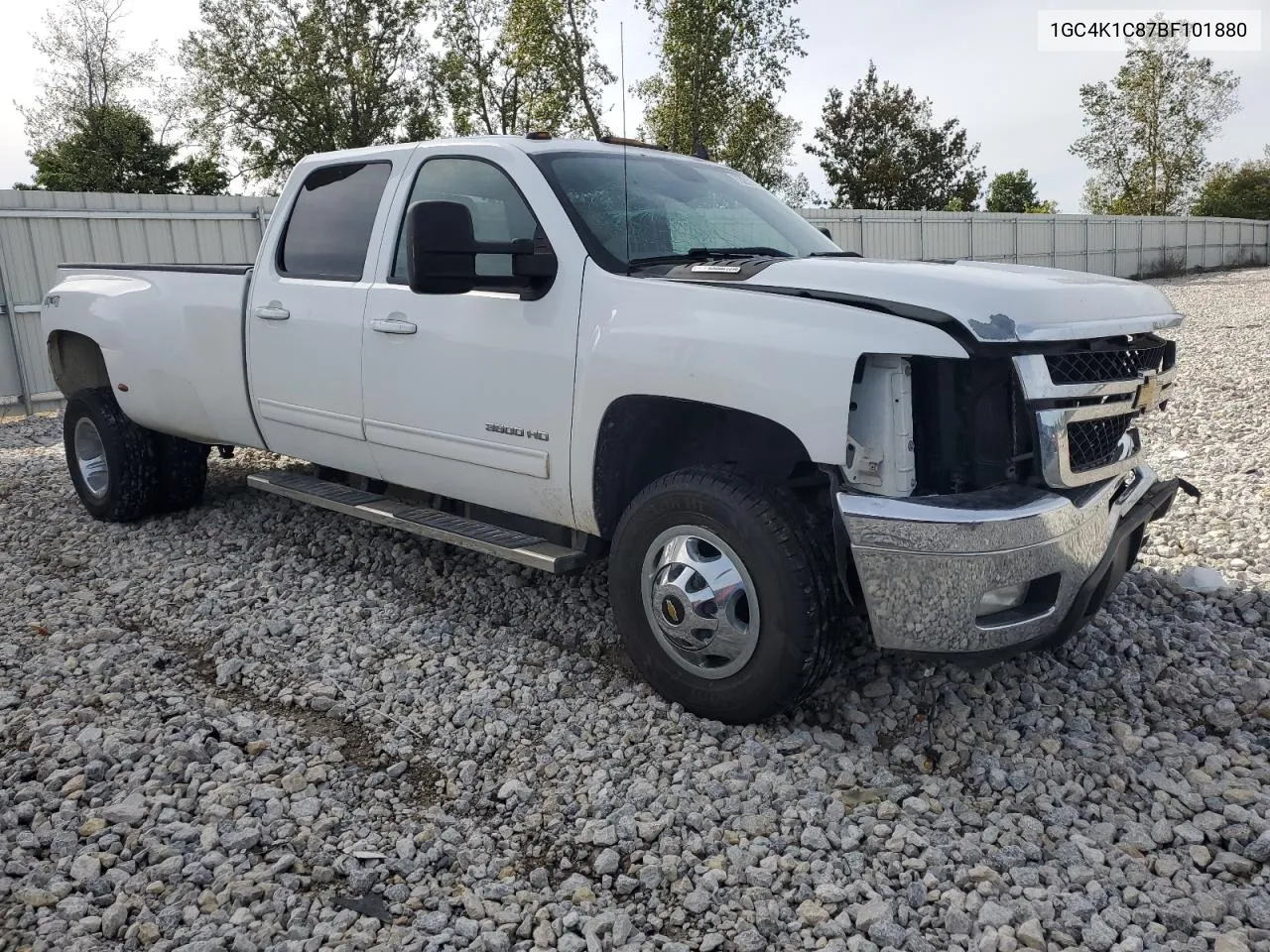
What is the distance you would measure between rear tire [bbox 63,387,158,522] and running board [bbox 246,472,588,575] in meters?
1.06

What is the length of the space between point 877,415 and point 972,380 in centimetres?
31

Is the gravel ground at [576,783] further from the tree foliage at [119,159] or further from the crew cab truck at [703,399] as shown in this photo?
the tree foliage at [119,159]

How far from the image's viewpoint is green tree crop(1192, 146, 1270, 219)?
45531mm

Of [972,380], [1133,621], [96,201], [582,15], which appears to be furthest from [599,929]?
[582,15]

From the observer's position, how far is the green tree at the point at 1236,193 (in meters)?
45.5

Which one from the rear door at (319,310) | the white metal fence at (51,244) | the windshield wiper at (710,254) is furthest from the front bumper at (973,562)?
the white metal fence at (51,244)

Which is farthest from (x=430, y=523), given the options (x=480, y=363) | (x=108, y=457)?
(x=108, y=457)

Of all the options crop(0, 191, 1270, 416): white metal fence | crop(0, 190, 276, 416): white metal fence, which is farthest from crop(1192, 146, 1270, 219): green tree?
crop(0, 190, 276, 416): white metal fence

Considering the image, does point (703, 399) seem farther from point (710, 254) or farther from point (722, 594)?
point (710, 254)

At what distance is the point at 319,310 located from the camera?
4.76m

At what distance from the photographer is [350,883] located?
286cm

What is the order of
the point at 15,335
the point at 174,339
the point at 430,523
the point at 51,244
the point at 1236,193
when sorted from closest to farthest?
the point at 430,523, the point at 174,339, the point at 15,335, the point at 51,244, the point at 1236,193

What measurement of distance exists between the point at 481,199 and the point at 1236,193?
51.0 m

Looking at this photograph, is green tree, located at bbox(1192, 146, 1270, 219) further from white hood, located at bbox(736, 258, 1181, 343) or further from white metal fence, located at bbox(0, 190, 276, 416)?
white hood, located at bbox(736, 258, 1181, 343)
